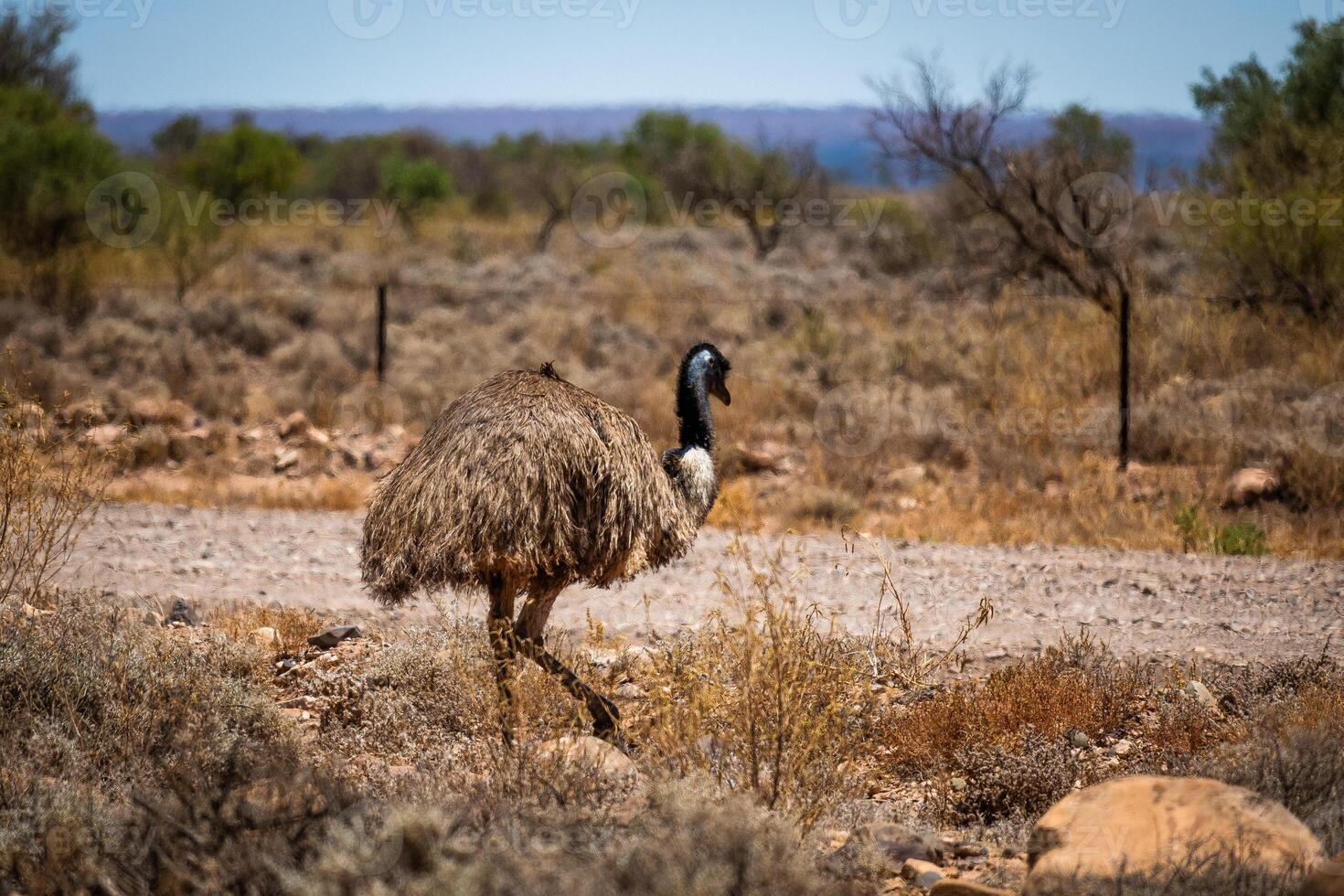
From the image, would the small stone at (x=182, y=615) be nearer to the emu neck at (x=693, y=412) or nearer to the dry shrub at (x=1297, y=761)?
the emu neck at (x=693, y=412)

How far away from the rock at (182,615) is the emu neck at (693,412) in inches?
140

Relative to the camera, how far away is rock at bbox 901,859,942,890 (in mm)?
4707

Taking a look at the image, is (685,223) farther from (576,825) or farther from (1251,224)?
(576,825)

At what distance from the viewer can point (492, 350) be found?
19.3 m

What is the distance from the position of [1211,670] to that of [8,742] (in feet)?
20.3

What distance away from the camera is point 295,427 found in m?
14.7

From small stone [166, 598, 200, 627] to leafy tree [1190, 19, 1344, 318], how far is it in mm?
13604

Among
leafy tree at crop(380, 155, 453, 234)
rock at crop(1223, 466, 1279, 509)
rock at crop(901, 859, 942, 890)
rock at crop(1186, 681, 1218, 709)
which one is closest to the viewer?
rock at crop(901, 859, 942, 890)

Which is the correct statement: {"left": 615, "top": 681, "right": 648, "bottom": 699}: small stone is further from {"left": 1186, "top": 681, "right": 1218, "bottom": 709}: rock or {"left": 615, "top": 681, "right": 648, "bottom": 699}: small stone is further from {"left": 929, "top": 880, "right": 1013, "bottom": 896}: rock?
{"left": 1186, "top": 681, "right": 1218, "bottom": 709}: rock

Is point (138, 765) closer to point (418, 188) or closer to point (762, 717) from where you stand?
point (762, 717)

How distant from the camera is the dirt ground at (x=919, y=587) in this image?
314 inches

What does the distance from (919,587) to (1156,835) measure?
4.87 metres

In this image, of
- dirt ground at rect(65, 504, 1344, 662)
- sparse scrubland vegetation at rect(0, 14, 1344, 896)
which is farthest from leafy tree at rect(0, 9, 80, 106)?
dirt ground at rect(65, 504, 1344, 662)

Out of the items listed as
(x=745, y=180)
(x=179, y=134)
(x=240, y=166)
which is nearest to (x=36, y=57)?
(x=240, y=166)
